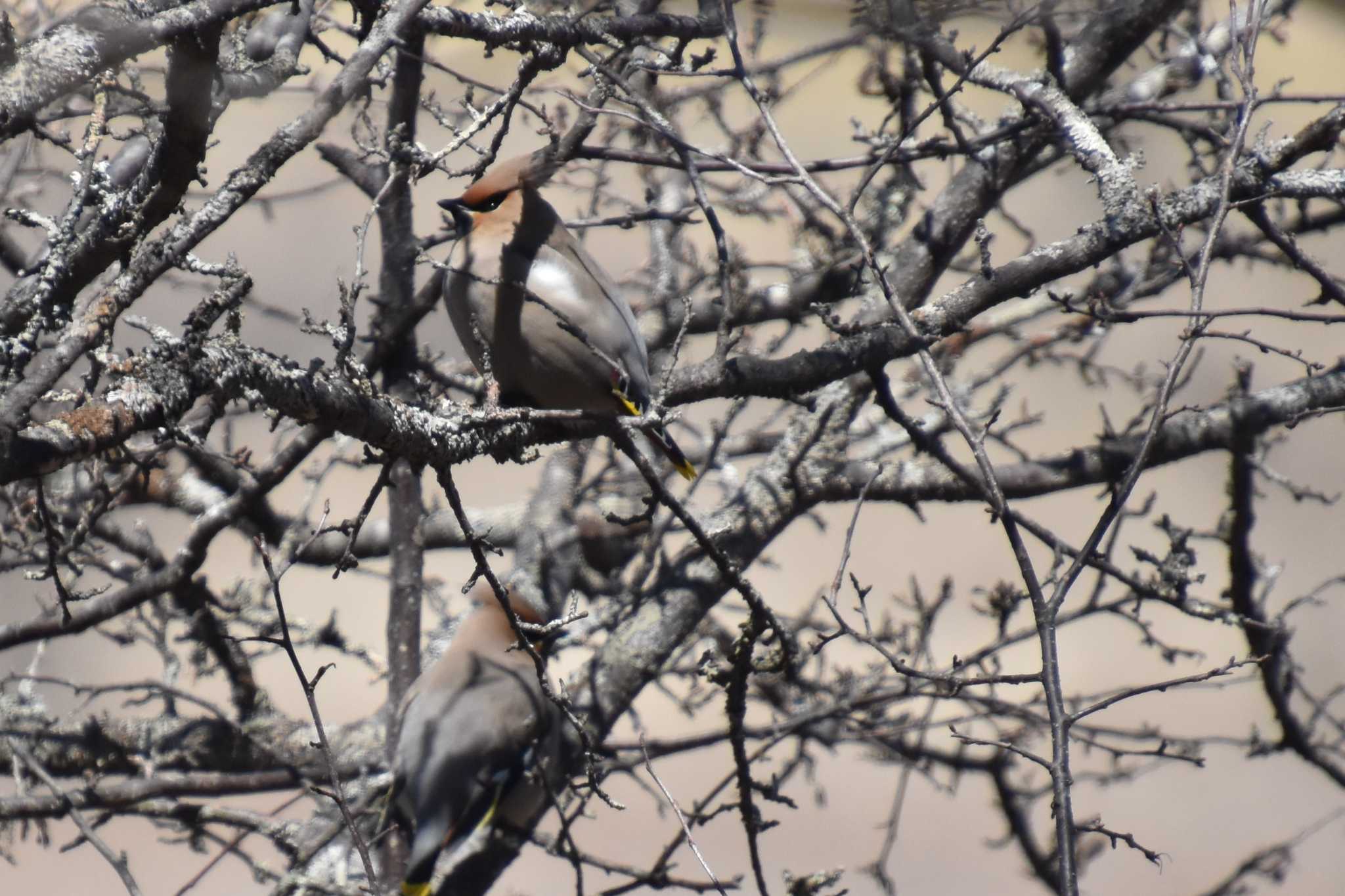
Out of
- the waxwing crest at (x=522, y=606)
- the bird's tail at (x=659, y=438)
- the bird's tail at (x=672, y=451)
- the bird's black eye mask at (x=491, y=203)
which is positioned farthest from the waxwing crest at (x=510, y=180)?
the waxwing crest at (x=522, y=606)

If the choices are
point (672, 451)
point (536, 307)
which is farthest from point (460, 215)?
point (672, 451)

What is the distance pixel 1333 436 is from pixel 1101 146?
12.6 metres

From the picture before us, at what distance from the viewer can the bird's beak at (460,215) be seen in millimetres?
3500

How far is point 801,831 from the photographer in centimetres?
884

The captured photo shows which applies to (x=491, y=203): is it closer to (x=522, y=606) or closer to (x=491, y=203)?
(x=491, y=203)

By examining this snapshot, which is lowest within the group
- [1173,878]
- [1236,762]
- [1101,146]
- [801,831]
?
[1101,146]

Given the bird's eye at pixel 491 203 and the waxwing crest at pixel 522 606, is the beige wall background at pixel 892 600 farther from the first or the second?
the bird's eye at pixel 491 203

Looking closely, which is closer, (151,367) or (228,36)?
(151,367)

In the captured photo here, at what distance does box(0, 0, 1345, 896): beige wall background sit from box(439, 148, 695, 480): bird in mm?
2456

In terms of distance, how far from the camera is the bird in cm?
331

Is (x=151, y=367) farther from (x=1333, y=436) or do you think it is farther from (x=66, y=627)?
(x=1333, y=436)

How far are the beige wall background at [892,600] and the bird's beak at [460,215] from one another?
238 centimetres

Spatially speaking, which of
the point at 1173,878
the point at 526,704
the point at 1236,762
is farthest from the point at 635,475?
the point at 1236,762

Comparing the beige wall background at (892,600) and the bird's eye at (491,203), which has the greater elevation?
the beige wall background at (892,600)
